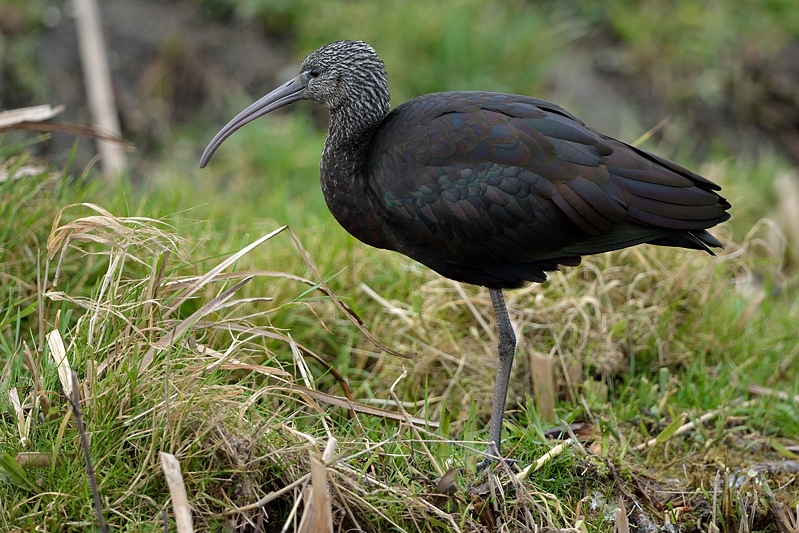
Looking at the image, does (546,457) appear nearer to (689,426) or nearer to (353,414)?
(353,414)

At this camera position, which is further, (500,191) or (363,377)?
(363,377)

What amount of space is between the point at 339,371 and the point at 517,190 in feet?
4.14

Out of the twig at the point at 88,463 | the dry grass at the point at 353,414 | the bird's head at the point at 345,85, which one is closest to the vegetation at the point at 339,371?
the dry grass at the point at 353,414

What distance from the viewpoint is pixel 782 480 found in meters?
3.65

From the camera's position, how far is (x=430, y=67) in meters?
7.26

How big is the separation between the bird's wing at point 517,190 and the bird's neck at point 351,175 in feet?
0.30

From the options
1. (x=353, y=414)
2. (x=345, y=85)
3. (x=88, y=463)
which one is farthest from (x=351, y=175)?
(x=88, y=463)

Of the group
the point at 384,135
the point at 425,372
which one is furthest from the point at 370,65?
the point at 425,372

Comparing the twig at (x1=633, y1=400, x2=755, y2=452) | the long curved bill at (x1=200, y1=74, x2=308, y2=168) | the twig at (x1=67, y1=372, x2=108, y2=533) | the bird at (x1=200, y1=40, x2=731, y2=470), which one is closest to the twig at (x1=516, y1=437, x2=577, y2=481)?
the bird at (x1=200, y1=40, x2=731, y2=470)

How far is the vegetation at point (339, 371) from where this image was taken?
286cm

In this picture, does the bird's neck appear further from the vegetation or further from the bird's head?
the vegetation

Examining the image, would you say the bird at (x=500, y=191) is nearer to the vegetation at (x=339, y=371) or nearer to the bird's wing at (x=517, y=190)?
the bird's wing at (x=517, y=190)

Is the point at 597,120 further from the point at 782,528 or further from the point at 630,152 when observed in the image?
the point at 782,528

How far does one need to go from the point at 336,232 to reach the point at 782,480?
7.91 feet
